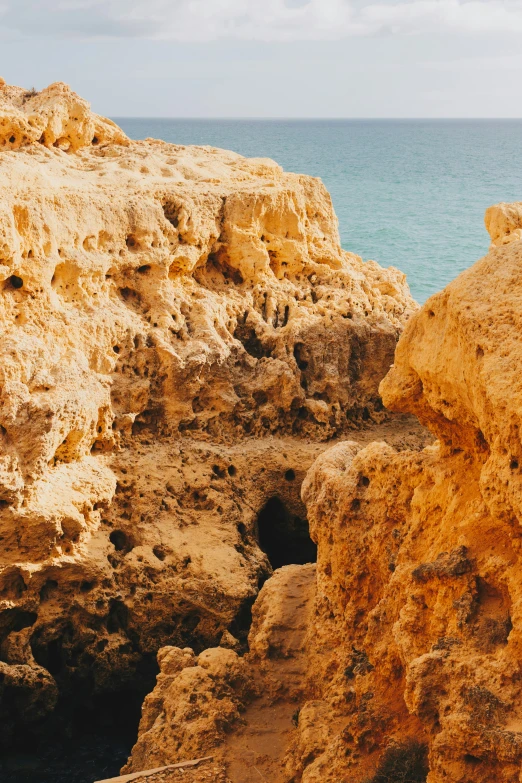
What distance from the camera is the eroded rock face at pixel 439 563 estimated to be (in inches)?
218

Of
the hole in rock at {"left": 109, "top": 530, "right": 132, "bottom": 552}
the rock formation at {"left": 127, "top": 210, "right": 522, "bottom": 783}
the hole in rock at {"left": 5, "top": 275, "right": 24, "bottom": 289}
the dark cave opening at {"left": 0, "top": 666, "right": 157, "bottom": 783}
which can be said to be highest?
the hole in rock at {"left": 5, "top": 275, "right": 24, "bottom": 289}

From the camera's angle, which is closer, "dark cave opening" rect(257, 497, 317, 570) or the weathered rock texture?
the weathered rock texture

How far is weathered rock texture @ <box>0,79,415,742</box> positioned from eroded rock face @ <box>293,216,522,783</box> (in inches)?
125

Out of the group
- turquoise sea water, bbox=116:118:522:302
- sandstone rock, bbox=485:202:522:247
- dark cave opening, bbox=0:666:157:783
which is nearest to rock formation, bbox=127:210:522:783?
dark cave opening, bbox=0:666:157:783

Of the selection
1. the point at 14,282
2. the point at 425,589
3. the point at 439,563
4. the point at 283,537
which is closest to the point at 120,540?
the point at 283,537

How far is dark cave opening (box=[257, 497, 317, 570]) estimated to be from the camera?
12.5m

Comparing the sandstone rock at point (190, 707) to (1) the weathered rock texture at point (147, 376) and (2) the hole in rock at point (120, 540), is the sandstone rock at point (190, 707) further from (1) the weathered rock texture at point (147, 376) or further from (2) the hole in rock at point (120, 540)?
(2) the hole in rock at point (120, 540)

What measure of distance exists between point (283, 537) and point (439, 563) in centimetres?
654

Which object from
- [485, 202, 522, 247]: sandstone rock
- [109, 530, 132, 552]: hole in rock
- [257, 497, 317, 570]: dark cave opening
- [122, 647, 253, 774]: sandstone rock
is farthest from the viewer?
[485, 202, 522, 247]: sandstone rock

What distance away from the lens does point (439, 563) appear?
630 centimetres

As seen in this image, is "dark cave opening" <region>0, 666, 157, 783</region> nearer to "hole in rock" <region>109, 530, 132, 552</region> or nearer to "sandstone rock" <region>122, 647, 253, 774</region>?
"hole in rock" <region>109, 530, 132, 552</region>

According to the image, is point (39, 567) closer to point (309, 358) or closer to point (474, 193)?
point (309, 358)

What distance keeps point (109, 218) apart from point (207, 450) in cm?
338

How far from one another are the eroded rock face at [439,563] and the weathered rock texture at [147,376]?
318 centimetres
